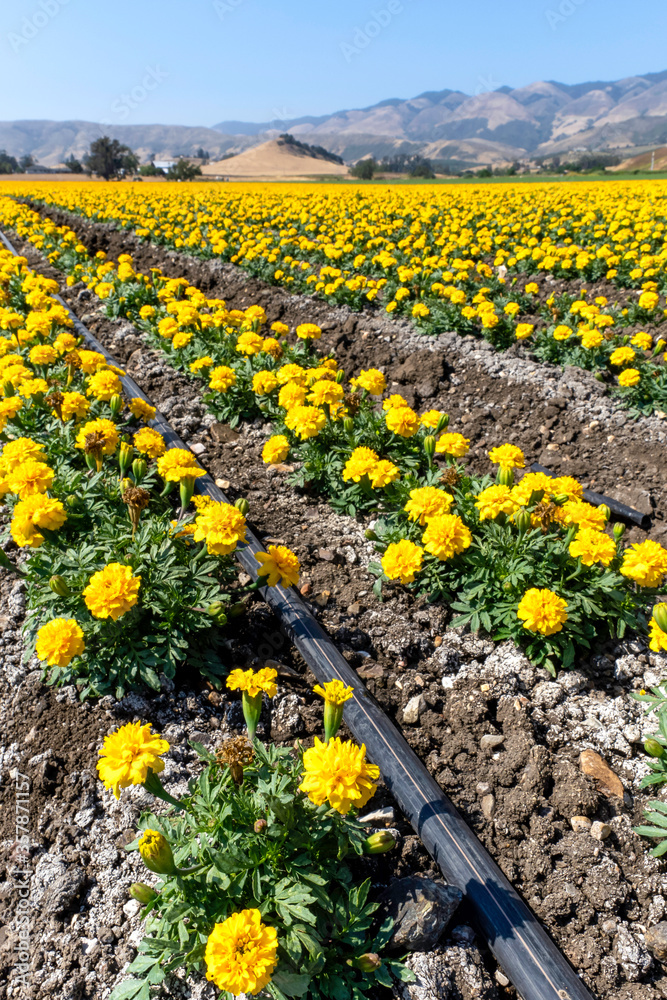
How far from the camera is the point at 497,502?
104 inches

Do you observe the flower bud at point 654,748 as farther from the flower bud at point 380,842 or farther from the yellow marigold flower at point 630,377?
the yellow marigold flower at point 630,377

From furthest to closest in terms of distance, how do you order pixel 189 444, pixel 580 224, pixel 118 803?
pixel 580 224
pixel 189 444
pixel 118 803

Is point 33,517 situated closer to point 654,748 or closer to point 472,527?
point 472,527

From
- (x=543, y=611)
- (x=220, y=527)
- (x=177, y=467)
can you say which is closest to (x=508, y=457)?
(x=543, y=611)

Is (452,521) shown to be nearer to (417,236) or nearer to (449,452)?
(449,452)

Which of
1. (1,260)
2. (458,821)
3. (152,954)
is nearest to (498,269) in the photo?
(1,260)

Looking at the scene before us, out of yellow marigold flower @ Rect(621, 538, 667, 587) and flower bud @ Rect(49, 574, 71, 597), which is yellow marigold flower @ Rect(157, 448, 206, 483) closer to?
flower bud @ Rect(49, 574, 71, 597)

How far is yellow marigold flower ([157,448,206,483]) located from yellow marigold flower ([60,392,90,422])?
3.21ft

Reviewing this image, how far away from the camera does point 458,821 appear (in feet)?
6.35

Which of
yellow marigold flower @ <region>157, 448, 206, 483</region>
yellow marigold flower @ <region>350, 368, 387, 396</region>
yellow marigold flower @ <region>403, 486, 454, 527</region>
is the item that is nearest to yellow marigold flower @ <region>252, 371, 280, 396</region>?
yellow marigold flower @ <region>350, 368, 387, 396</region>

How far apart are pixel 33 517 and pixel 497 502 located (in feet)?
6.76

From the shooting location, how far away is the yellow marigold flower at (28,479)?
8.09ft

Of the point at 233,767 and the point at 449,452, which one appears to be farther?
the point at 449,452

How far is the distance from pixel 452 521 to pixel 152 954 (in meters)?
1.83
